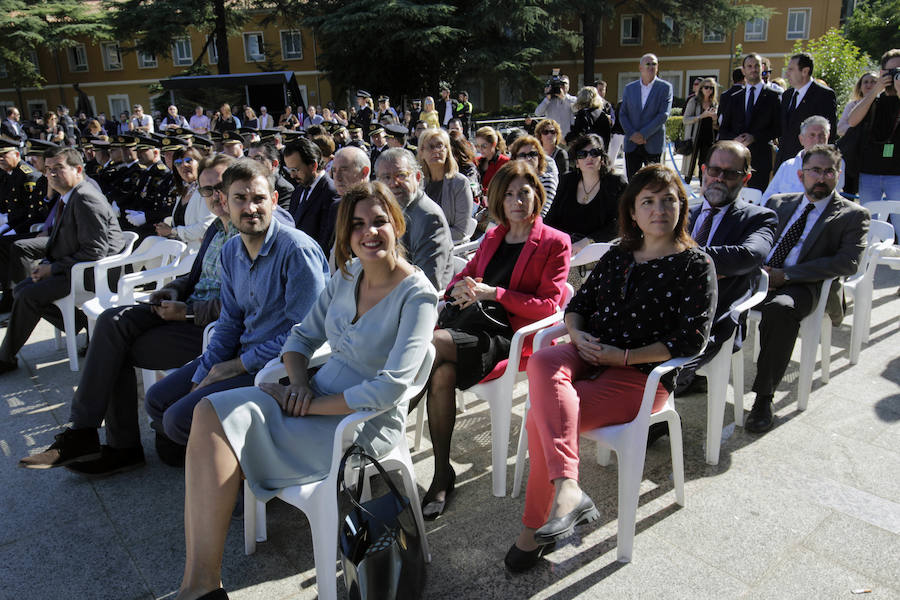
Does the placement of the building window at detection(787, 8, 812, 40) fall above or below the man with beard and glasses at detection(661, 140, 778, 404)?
above

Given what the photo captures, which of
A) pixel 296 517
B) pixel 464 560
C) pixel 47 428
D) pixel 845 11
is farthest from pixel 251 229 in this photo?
pixel 845 11

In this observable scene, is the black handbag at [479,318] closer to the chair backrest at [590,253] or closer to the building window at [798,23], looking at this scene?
the chair backrest at [590,253]

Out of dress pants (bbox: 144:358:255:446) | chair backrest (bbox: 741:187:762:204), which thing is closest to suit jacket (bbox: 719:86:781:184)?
chair backrest (bbox: 741:187:762:204)

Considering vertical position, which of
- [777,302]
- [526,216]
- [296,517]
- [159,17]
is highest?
[159,17]

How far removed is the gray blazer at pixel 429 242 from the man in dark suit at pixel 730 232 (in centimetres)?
122

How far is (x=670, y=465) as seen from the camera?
2.92m

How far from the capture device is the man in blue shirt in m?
2.75

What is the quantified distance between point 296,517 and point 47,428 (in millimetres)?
1777

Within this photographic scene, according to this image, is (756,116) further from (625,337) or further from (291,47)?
(291,47)

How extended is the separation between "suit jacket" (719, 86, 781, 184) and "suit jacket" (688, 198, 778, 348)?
340 cm

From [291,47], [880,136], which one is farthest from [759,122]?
[291,47]

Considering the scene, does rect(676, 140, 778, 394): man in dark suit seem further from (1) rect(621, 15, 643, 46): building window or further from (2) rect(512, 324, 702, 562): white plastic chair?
(1) rect(621, 15, 643, 46): building window

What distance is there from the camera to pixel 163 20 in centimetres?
2869

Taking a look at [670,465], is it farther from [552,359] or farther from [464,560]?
[464,560]
